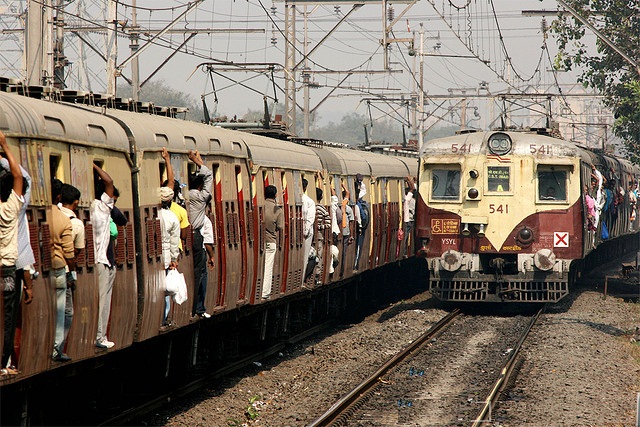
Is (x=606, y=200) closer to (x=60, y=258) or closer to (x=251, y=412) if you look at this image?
(x=251, y=412)

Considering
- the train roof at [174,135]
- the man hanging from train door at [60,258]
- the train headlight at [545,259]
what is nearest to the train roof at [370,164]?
the train headlight at [545,259]

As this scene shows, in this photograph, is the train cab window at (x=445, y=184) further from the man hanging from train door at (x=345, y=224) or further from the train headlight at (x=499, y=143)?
the man hanging from train door at (x=345, y=224)

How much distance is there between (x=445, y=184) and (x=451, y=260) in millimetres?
1517

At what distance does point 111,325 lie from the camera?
971 centimetres

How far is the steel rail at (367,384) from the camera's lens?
11.5 meters

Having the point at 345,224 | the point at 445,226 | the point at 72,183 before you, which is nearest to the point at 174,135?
the point at 72,183

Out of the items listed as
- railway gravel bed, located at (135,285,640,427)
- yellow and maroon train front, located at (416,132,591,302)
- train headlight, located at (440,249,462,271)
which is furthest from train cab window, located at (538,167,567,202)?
railway gravel bed, located at (135,285,640,427)

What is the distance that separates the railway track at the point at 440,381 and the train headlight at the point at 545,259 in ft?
3.78

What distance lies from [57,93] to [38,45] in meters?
5.29

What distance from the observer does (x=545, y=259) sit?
68.0 feet

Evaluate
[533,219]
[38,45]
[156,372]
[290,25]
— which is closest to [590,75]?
[290,25]

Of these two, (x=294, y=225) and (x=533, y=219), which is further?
(x=533, y=219)

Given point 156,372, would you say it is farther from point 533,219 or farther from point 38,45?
point 533,219

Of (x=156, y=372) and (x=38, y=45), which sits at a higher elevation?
(x=38, y=45)
